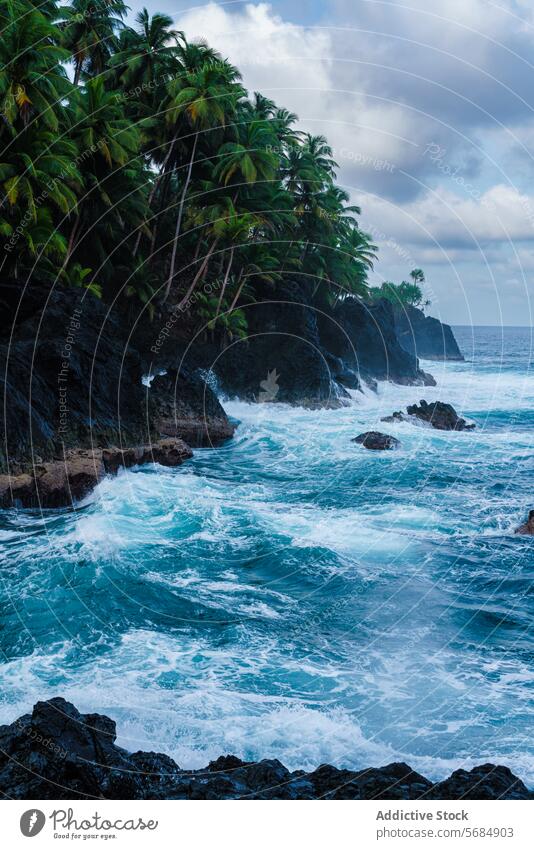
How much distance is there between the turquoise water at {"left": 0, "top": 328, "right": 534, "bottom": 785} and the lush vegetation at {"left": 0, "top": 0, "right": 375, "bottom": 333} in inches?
455

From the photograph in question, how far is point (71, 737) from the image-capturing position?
7406 millimetres

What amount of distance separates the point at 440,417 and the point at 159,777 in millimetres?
30912

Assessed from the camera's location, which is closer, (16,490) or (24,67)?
(16,490)

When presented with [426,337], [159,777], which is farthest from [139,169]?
[426,337]

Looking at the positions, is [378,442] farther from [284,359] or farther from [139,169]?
[139,169]

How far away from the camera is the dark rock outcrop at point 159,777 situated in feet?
22.2

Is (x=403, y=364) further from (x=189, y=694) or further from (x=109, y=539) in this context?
(x=189, y=694)

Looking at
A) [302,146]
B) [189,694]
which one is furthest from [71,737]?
[302,146]

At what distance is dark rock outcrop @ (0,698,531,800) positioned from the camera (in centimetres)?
677

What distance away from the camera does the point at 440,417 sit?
118 ft

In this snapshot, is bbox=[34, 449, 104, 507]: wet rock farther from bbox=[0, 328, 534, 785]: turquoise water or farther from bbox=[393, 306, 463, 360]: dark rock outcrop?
bbox=[393, 306, 463, 360]: dark rock outcrop

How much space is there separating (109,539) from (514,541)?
986 cm

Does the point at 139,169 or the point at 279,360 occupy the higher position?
the point at 139,169

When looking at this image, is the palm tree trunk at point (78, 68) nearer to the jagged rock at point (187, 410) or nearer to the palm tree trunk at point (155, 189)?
the palm tree trunk at point (155, 189)
